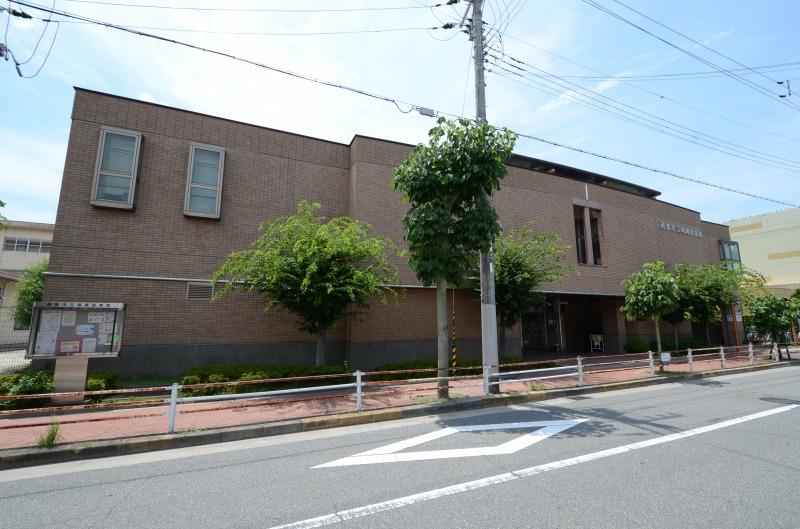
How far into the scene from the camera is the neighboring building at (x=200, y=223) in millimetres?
12133

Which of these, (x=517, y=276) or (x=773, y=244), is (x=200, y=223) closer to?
(x=517, y=276)

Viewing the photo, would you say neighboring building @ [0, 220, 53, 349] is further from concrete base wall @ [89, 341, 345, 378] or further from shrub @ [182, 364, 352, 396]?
shrub @ [182, 364, 352, 396]

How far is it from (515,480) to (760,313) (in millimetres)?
23360

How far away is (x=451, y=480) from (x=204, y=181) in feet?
43.9

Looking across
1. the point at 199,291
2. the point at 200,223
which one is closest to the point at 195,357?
the point at 199,291

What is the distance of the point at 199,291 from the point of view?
13.1m

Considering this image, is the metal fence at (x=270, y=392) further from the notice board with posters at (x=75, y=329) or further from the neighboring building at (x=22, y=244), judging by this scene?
the neighboring building at (x=22, y=244)

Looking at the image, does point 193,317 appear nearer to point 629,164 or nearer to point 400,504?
point 400,504

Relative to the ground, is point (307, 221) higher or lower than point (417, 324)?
higher

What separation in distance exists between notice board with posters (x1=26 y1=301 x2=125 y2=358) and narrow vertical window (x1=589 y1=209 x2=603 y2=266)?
22.3m

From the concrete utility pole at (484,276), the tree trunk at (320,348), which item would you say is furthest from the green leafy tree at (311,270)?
the concrete utility pole at (484,276)

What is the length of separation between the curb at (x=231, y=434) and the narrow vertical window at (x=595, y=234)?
13.6 m

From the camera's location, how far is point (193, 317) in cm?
1284

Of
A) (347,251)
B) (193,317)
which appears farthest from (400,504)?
(193,317)
